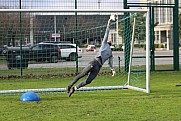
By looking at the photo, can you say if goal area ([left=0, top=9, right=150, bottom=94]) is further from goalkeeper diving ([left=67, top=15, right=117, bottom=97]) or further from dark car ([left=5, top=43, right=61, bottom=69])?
goalkeeper diving ([left=67, top=15, right=117, bottom=97])

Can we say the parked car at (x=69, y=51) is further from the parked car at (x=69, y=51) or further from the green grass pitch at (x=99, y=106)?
the green grass pitch at (x=99, y=106)

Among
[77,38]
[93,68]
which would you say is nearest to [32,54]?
[77,38]

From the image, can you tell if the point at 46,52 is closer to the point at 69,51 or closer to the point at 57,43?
the point at 57,43

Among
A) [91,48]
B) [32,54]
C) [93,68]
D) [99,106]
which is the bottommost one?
[99,106]

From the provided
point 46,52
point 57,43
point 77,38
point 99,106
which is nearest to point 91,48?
point 57,43

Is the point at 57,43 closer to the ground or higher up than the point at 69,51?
higher up

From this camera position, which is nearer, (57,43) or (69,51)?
(57,43)

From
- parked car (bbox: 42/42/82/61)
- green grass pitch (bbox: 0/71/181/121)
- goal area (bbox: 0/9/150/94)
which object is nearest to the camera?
green grass pitch (bbox: 0/71/181/121)

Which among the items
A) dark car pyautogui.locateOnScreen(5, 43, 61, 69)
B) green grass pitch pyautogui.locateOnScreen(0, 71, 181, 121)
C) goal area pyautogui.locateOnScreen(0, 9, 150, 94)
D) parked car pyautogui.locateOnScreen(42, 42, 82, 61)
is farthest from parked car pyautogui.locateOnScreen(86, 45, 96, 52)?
green grass pitch pyautogui.locateOnScreen(0, 71, 181, 121)

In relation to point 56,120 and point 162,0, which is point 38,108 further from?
point 162,0

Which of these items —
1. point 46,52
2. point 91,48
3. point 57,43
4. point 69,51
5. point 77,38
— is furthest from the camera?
point 69,51

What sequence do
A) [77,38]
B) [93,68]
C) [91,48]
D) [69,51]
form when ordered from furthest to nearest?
[69,51] < [77,38] < [91,48] < [93,68]

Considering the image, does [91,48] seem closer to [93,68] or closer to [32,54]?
[32,54]

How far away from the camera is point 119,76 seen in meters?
18.3
